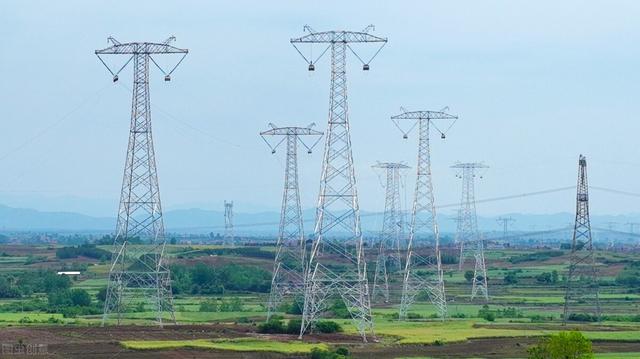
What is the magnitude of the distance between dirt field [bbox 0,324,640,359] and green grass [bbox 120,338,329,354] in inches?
38.7

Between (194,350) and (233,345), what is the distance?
3.04 metres

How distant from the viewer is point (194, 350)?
66.2m

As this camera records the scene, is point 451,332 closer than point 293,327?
No

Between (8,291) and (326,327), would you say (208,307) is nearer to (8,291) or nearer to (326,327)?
(326,327)

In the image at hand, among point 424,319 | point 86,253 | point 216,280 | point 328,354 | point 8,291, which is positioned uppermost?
point 86,253

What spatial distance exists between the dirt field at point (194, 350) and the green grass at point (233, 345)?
0.98 metres

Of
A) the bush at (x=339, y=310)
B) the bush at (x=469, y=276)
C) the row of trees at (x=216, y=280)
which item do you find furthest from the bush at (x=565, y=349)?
the bush at (x=469, y=276)

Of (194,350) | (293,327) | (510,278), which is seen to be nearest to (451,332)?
(293,327)

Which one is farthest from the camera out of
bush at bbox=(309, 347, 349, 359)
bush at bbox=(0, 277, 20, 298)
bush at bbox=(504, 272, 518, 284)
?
bush at bbox=(504, 272, 518, 284)

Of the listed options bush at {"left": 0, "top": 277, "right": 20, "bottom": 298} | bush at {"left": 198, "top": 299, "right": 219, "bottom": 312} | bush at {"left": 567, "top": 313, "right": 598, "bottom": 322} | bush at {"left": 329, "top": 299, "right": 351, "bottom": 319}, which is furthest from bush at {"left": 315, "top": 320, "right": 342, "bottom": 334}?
bush at {"left": 0, "top": 277, "right": 20, "bottom": 298}

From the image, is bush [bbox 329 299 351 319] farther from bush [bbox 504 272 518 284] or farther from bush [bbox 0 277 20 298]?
bush [bbox 504 272 518 284]

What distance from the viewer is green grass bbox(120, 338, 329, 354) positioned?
6656 cm

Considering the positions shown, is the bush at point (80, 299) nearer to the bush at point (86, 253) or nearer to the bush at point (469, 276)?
the bush at point (469, 276)

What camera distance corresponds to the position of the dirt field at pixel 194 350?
6447 centimetres
